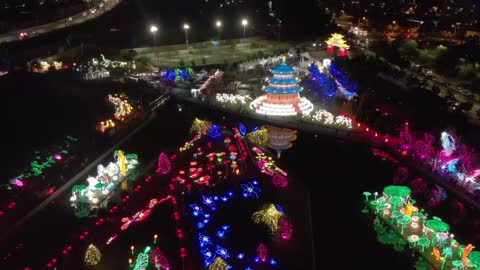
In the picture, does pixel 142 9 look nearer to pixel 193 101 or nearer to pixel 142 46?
pixel 142 46

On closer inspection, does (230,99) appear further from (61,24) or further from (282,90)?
(61,24)

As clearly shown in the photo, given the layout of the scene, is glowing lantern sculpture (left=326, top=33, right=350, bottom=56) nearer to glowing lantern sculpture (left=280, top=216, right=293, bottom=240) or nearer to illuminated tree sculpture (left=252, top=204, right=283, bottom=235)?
illuminated tree sculpture (left=252, top=204, right=283, bottom=235)

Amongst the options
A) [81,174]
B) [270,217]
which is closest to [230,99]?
[81,174]

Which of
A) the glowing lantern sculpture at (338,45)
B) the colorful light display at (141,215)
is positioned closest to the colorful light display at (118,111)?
the colorful light display at (141,215)

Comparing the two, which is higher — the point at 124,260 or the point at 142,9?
the point at 142,9

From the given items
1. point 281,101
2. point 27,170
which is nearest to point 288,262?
point 27,170

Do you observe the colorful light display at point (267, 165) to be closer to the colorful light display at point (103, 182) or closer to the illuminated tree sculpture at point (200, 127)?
the illuminated tree sculpture at point (200, 127)
